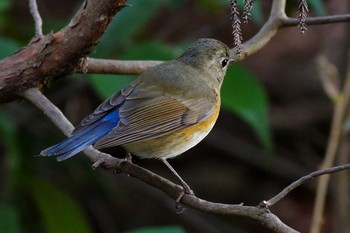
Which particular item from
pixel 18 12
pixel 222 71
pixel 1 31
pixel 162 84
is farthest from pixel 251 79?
pixel 18 12

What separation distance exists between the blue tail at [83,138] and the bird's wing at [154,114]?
40 millimetres

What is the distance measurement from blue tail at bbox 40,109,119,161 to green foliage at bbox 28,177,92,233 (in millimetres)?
1280

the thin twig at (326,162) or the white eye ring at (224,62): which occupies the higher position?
the white eye ring at (224,62)

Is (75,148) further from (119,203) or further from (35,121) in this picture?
(119,203)

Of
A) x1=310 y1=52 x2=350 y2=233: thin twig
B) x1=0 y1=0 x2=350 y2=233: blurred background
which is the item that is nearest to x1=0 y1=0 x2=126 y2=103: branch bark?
x1=0 y1=0 x2=350 y2=233: blurred background

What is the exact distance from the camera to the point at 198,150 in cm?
618

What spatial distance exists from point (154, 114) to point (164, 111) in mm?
69

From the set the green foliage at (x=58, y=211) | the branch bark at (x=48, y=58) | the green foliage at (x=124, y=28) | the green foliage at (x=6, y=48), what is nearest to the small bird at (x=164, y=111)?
the branch bark at (x=48, y=58)

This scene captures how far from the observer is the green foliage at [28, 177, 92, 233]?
4355mm

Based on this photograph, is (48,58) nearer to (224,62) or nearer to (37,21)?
(37,21)

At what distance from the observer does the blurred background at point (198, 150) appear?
4.71 meters

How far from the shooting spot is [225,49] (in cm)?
381

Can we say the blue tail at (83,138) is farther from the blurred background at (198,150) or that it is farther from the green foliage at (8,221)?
the blurred background at (198,150)

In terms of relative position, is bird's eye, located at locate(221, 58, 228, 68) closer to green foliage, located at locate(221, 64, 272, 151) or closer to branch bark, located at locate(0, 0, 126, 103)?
green foliage, located at locate(221, 64, 272, 151)
